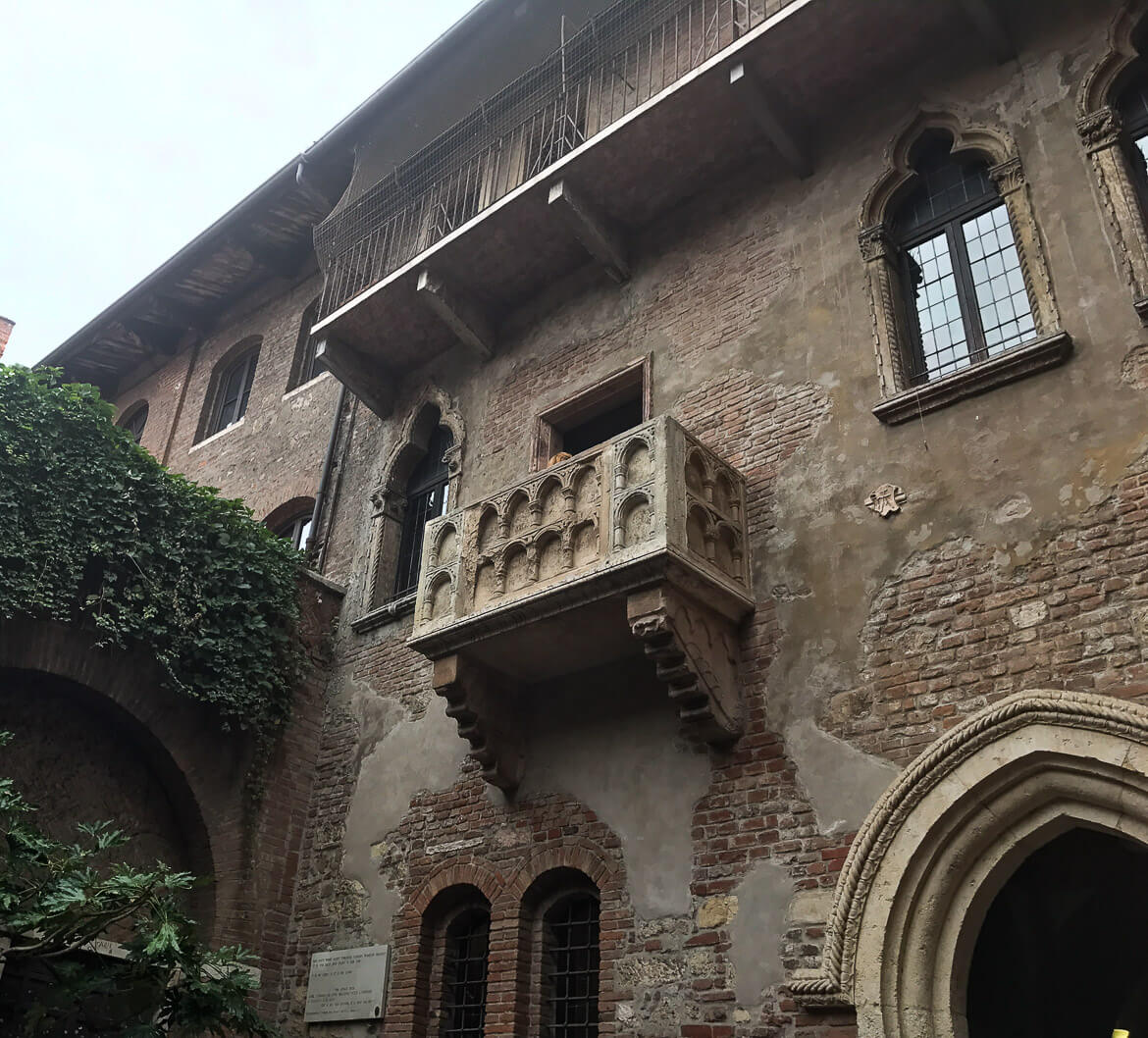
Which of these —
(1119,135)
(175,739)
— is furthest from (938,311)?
(175,739)

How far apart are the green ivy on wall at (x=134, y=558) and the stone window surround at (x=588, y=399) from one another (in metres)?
2.64

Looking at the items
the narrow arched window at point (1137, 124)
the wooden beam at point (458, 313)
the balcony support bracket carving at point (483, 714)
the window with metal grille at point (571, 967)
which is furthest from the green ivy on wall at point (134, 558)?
the narrow arched window at point (1137, 124)

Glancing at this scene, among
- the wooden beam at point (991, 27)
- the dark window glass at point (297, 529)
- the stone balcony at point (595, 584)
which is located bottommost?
the stone balcony at point (595, 584)

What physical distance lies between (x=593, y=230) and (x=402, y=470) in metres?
3.17

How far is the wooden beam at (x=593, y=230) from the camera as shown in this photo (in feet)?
29.3

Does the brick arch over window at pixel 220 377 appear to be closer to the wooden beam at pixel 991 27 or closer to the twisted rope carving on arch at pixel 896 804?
the wooden beam at pixel 991 27

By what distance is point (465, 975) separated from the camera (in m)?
7.57

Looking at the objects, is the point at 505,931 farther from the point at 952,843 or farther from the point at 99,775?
the point at 99,775

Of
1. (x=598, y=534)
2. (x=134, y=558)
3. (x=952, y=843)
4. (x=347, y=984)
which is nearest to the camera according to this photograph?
(x=952, y=843)

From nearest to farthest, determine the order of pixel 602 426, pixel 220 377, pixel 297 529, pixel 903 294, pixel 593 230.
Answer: pixel 903 294, pixel 593 230, pixel 602 426, pixel 297 529, pixel 220 377

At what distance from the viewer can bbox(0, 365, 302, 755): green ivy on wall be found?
25.8ft

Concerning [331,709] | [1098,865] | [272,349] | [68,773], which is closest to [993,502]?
[1098,865]

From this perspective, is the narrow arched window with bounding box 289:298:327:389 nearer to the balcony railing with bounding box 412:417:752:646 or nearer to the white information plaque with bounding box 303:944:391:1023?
the balcony railing with bounding box 412:417:752:646

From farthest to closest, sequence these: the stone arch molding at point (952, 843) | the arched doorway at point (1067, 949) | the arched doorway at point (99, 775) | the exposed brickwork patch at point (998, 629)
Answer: the arched doorway at point (99, 775) < the arched doorway at point (1067, 949) < the exposed brickwork patch at point (998, 629) < the stone arch molding at point (952, 843)
